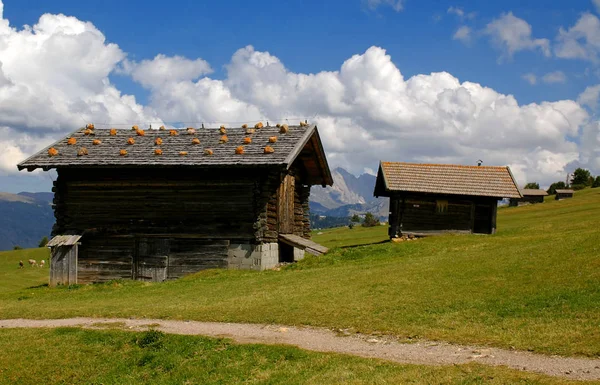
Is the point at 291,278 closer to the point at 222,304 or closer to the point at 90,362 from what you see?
the point at 222,304

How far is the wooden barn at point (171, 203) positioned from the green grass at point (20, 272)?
554 cm

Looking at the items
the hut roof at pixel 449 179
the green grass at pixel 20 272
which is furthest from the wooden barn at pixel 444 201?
the green grass at pixel 20 272

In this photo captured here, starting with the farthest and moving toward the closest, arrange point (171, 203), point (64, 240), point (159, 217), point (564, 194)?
point (564, 194) → point (159, 217) → point (171, 203) → point (64, 240)

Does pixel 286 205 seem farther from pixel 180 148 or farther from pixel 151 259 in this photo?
pixel 151 259

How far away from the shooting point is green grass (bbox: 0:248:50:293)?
1385 inches

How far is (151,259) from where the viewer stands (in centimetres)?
2994

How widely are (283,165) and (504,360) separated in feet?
57.5

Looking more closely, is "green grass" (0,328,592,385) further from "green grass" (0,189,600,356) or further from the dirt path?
"green grass" (0,189,600,356)

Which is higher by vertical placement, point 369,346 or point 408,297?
point 408,297

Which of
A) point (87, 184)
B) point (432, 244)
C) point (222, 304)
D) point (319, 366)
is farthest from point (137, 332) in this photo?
point (432, 244)

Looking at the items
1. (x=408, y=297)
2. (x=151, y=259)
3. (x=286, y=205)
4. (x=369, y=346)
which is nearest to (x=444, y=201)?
(x=286, y=205)

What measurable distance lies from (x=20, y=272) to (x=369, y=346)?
43.0 m

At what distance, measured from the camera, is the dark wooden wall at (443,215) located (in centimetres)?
3884

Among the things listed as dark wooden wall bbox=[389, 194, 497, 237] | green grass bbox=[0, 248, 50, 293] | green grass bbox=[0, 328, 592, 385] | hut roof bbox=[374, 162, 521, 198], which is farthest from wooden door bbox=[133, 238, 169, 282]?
dark wooden wall bbox=[389, 194, 497, 237]
